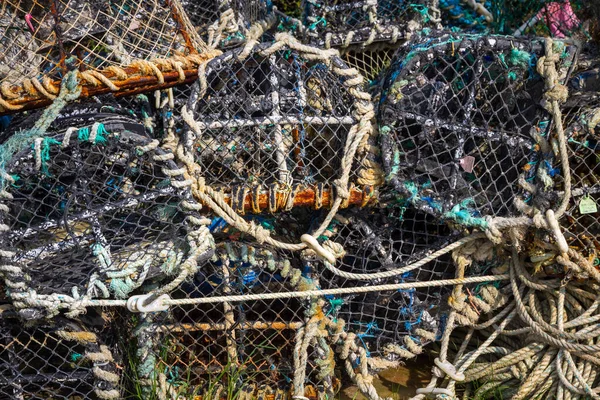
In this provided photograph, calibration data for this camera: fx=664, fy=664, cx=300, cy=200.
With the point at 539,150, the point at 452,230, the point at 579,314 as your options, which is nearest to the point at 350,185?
the point at 452,230

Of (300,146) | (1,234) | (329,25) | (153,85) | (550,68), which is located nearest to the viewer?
(1,234)

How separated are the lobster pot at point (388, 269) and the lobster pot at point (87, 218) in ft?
2.12

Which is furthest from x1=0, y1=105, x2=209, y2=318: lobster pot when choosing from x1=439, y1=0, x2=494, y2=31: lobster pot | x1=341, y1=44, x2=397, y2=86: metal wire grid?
x1=439, y1=0, x2=494, y2=31: lobster pot

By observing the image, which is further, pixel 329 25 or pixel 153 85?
pixel 329 25

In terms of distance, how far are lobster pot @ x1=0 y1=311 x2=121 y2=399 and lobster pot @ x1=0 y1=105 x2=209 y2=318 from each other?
0.59ft

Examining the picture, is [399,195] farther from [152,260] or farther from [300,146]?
[152,260]

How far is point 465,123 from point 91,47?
149 cm

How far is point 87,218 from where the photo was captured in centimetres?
209

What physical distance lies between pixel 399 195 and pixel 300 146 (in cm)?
41

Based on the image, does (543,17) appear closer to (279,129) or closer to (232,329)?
(279,129)

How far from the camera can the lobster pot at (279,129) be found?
87.2 inches

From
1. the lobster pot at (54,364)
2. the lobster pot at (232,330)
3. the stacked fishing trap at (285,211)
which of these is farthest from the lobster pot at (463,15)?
the lobster pot at (54,364)

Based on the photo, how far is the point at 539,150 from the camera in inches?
88.4

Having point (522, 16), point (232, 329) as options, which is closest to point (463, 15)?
point (522, 16)
